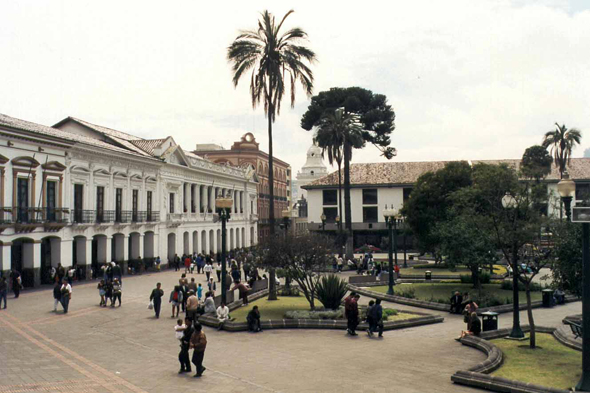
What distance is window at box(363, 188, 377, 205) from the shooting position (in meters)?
70.8

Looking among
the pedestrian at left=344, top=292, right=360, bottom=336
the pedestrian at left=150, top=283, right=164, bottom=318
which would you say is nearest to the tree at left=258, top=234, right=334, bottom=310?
the pedestrian at left=344, top=292, right=360, bottom=336

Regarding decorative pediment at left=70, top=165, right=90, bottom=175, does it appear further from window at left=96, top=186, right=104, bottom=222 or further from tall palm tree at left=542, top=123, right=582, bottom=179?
tall palm tree at left=542, top=123, right=582, bottom=179

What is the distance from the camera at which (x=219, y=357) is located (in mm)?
15375

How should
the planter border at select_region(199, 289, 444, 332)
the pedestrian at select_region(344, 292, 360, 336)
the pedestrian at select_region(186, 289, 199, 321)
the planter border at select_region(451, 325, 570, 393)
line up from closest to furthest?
the planter border at select_region(451, 325, 570, 393) < the pedestrian at select_region(344, 292, 360, 336) < the planter border at select_region(199, 289, 444, 332) < the pedestrian at select_region(186, 289, 199, 321)

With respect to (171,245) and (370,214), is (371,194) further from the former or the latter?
(171,245)

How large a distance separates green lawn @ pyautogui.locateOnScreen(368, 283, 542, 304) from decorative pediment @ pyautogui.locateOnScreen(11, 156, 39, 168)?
2051 centimetres

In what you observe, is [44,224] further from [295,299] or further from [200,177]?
[200,177]

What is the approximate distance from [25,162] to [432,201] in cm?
2479

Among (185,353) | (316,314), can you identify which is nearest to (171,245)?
(316,314)

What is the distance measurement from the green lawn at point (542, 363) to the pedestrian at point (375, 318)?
3.55m

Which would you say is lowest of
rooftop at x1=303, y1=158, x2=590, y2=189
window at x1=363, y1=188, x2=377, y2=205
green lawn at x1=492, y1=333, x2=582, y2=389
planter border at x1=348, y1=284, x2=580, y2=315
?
planter border at x1=348, y1=284, x2=580, y2=315

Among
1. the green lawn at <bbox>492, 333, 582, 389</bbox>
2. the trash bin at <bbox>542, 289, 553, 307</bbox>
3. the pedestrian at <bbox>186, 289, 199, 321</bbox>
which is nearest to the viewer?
the green lawn at <bbox>492, 333, 582, 389</bbox>

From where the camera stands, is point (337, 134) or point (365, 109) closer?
point (337, 134)

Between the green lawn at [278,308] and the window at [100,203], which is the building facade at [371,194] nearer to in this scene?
the window at [100,203]
